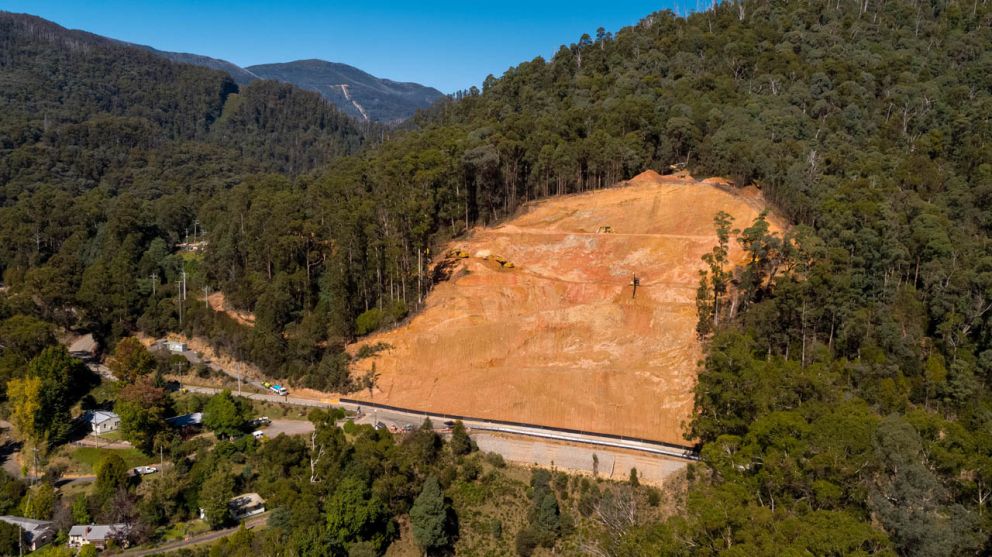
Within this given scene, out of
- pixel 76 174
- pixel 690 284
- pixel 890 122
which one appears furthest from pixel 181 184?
pixel 890 122

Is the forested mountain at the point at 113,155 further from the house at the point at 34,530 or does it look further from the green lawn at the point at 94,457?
the house at the point at 34,530

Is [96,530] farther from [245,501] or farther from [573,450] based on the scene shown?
[573,450]

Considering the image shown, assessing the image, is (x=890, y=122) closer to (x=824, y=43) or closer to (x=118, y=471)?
(x=824, y=43)

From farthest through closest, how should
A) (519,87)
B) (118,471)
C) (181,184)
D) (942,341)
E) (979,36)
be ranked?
1. (181,184)
2. (519,87)
3. (979,36)
4. (942,341)
5. (118,471)

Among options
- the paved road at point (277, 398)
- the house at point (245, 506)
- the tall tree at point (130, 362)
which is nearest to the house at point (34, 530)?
the house at point (245, 506)

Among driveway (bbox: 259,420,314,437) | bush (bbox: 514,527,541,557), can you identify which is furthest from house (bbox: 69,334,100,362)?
bush (bbox: 514,527,541,557)
